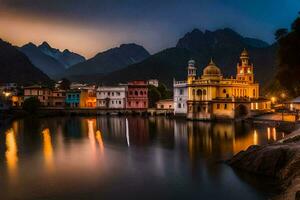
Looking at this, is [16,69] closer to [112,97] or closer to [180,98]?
[112,97]

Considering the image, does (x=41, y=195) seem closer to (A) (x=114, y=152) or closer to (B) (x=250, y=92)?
(A) (x=114, y=152)

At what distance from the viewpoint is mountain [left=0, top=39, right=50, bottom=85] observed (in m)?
158

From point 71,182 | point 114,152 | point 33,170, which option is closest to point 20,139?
point 114,152

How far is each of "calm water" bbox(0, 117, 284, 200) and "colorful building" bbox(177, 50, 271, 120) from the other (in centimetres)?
2335

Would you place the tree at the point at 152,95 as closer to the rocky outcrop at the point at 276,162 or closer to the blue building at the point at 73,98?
the blue building at the point at 73,98

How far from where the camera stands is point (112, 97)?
4011 inches

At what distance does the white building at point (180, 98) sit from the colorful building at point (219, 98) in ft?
14.8

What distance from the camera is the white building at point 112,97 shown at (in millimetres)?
100938

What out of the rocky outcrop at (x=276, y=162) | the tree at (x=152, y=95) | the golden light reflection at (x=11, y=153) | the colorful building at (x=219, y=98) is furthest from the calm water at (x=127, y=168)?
the tree at (x=152, y=95)

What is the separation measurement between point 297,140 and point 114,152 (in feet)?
57.7

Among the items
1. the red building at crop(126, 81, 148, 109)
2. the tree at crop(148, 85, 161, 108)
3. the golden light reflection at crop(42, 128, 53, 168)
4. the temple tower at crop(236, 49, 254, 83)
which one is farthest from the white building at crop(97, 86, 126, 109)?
the golden light reflection at crop(42, 128, 53, 168)

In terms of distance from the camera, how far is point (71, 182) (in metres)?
25.4

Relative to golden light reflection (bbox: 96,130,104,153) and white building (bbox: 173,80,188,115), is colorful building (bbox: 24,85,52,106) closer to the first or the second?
white building (bbox: 173,80,188,115)

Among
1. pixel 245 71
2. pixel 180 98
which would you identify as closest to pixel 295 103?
pixel 245 71
